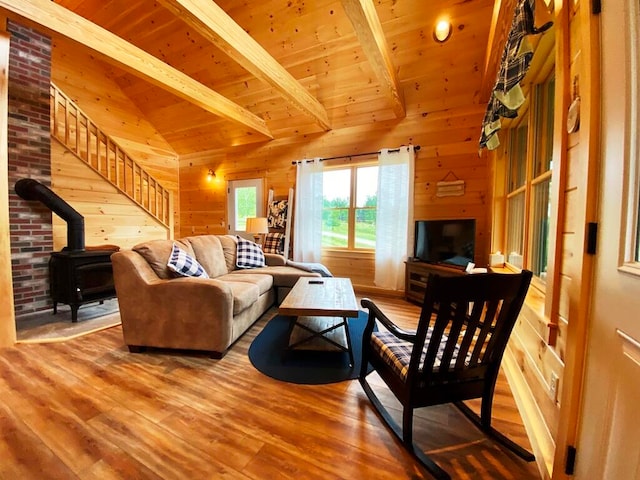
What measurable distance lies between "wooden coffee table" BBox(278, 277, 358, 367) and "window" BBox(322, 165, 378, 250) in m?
1.86

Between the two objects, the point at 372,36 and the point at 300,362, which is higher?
the point at 372,36

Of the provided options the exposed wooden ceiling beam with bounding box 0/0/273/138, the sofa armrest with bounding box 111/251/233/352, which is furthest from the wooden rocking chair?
the exposed wooden ceiling beam with bounding box 0/0/273/138

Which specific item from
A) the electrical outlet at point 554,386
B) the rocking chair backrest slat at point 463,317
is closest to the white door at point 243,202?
the rocking chair backrest slat at point 463,317

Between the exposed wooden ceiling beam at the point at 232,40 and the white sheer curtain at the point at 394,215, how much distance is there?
5.18ft

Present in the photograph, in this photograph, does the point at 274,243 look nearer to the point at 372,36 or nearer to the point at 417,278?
the point at 417,278

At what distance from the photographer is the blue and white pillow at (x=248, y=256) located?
358cm

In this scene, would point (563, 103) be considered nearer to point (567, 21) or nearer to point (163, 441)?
point (567, 21)

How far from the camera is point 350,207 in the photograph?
14.6 ft

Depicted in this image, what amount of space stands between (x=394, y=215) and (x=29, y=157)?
4.70 m

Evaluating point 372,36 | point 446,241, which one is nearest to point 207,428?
point 372,36

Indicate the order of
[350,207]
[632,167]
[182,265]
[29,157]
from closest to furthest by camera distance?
[632,167]
[182,265]
[29,157]
[350,207]

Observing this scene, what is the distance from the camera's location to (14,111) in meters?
2.96

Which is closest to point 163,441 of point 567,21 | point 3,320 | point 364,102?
point 3,320

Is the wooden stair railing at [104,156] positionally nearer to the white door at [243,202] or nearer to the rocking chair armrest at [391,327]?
the white door at [243,202]
